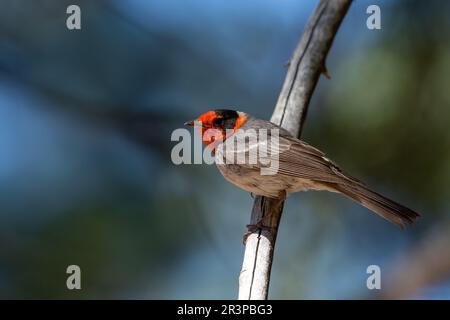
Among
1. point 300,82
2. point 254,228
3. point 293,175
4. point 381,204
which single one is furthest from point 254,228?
point 300,82

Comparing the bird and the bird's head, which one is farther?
the bird's head

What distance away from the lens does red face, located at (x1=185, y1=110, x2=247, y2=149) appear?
515 centimetres

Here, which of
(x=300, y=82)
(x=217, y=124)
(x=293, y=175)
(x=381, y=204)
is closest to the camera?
(x=381, y=204)

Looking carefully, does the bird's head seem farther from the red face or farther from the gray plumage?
the gray plumage

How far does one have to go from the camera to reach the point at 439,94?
571 centimetres

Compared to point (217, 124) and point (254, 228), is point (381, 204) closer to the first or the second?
point (254, 228)

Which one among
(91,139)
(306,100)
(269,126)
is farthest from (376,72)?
(91,139)

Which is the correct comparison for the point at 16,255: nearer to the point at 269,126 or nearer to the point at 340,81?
the point at 269,126

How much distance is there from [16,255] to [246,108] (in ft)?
10.1

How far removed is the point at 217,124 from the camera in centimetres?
518

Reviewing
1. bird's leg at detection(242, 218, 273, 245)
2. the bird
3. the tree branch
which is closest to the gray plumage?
the bird

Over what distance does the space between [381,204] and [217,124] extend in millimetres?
1635

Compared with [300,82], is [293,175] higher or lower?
lower

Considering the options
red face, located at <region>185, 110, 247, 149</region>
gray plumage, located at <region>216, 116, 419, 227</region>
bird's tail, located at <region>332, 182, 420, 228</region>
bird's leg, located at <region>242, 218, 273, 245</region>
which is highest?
red face, located at <region>185, 110, 247, 149</region>
